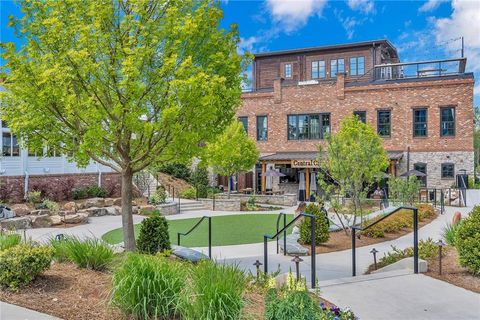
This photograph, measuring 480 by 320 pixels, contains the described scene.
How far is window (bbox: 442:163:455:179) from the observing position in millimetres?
30438

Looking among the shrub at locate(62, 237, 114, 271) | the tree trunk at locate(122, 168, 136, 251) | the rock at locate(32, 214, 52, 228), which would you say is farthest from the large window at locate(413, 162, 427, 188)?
the shrub at locate(62, 237, 114, 271)

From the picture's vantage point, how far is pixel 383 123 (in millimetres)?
32406

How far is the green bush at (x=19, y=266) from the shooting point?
5.94 metres

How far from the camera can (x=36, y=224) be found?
18219 millimetres

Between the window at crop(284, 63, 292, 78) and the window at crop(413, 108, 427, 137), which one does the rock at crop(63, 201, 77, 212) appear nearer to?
the window at crop(413, 108, 427, 137)

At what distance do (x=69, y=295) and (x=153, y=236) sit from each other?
3590 mm

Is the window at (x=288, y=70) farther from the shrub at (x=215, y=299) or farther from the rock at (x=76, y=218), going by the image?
the shrub at (x=215, y=299)

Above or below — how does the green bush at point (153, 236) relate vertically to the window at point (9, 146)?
below

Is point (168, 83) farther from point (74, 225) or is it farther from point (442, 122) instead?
point (442, 122)

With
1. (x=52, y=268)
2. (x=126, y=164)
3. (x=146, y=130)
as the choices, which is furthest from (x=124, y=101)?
(x=52, y=268)

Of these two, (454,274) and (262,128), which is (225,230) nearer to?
(454,274)

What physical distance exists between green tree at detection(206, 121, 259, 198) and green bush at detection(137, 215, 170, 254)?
17977 millimetres

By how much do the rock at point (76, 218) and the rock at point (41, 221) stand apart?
2.16 feet

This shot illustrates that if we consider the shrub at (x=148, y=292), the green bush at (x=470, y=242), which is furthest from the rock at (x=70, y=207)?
the green bush at (x=470, y=242)
